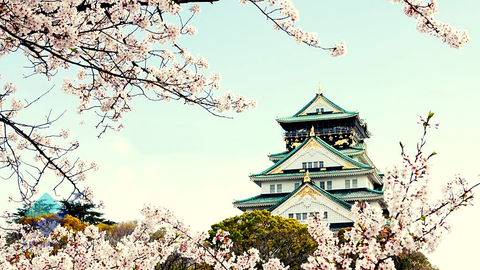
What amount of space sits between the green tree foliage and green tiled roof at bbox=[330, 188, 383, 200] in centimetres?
1453

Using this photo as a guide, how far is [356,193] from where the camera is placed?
3962 cm

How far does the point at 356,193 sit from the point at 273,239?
17.4 m

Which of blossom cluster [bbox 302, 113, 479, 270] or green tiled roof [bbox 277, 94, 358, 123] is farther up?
green tiled roof [bbox 277, 94, 358, 123]

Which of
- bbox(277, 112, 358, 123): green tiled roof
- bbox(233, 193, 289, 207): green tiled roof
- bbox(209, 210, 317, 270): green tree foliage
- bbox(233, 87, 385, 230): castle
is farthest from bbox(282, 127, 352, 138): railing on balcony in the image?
bbox(209, 210, 317, 270): green tree foliage

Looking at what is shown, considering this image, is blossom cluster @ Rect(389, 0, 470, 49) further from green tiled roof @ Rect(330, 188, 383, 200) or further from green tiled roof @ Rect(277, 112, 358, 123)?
green tiled roof @ Rect(277, 112, 358, 123)

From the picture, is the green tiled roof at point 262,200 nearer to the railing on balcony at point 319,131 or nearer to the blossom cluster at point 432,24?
the railing on balcony at point 319,131

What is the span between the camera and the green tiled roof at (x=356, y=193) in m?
38.0

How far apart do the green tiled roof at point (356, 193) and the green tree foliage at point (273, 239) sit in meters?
14.5

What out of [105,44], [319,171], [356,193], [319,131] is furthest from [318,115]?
[105,44]

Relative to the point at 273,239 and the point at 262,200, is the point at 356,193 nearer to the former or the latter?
the point at 262,200

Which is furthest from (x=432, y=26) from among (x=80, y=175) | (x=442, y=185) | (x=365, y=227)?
(x=80, y=175)

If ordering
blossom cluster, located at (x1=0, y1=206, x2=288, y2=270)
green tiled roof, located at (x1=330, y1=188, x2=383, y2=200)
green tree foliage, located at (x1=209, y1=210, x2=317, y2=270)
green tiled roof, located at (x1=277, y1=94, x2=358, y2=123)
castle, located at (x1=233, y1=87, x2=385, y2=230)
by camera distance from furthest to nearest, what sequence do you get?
green tiled roof, located at (x1=277, y1=94, x2=358, y2=123) < green tiled roof, located at (x1=330, y1=188, x2=383, y2=200) < castle, located at (x1=233, y1=87, x2=385, y2=230) < green tree foliage, located at (x1=209, y1=210, x2=317, y2=270) < blossom cluster, located at (x1=0, y1=206, x2=288, y2=270)

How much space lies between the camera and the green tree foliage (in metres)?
23.6

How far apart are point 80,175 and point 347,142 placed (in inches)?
1528
